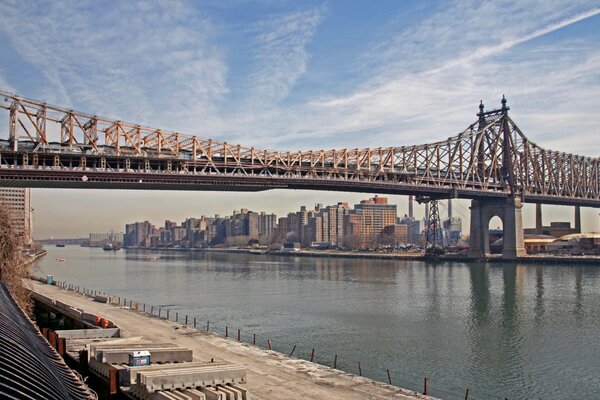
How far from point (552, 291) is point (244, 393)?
5539 centimetres

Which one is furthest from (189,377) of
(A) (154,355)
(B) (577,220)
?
(B) (577,220)

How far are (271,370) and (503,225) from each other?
361 ft

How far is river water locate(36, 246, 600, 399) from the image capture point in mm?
27469

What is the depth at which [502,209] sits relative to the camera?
125 metres

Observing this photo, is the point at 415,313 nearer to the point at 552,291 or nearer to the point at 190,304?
the point at 190,304

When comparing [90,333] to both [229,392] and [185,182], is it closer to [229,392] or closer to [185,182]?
[229,392]

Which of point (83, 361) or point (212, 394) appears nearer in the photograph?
point (212, 394)

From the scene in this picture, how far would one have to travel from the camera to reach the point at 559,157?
145 m

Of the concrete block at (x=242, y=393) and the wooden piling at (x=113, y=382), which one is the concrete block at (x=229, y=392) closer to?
the concrete block at (x=242, y=393)

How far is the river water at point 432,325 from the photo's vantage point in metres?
27.5

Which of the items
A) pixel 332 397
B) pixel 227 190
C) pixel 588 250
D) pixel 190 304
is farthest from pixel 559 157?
pixel 332 397

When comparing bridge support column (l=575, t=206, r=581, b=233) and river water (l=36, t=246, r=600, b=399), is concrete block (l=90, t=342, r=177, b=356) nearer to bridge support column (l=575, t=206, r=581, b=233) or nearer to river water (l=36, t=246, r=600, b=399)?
river water (l=36, t=246, r=600, b=399)

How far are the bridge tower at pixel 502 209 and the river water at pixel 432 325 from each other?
43.7m

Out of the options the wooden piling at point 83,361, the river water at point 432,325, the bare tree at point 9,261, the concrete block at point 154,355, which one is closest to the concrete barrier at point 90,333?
A: the bare tree at point 9,261
